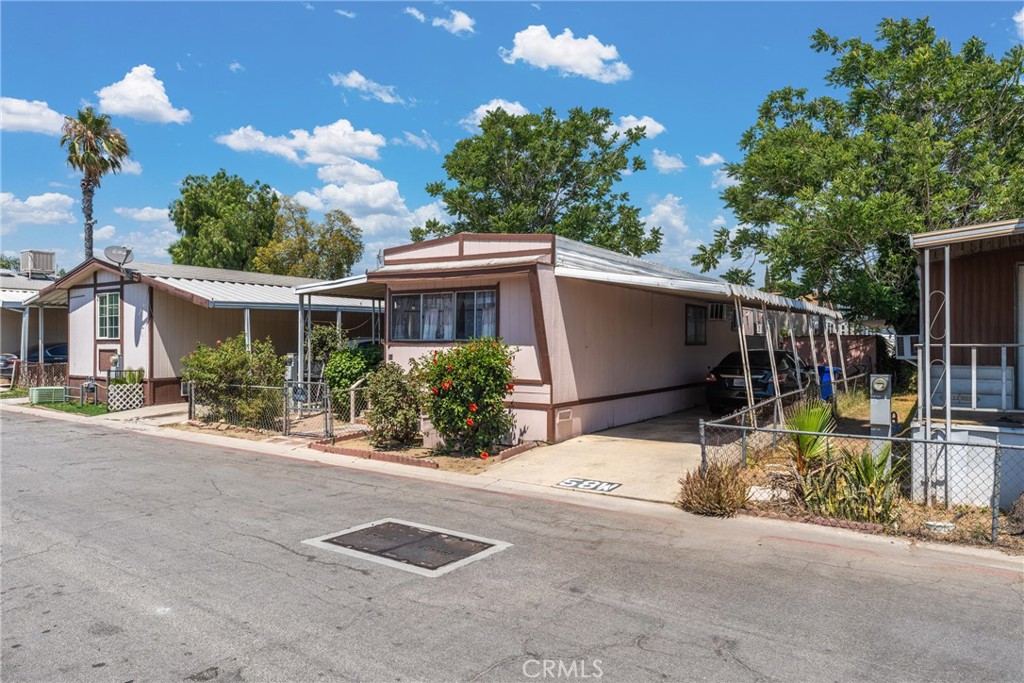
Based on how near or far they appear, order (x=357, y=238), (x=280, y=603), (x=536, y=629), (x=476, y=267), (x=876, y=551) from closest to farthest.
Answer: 1. (x=536, y=629)
2. (x=280, y=603)
3. (x=876, y=551)
4. (x=476, y=267)
5. (x=357, y=238)

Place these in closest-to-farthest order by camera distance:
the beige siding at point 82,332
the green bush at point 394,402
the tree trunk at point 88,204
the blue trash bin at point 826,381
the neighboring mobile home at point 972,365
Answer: the neighboring mobile home at point 972,365
the green bush at point 394,402
the blue trash bin at point 826,381
the beige siding at point 82,332
the tree trunk at point 88,204

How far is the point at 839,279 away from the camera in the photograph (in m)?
21.2

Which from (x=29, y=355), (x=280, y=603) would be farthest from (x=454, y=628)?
(x=29, y=355)

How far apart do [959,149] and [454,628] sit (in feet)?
68.3

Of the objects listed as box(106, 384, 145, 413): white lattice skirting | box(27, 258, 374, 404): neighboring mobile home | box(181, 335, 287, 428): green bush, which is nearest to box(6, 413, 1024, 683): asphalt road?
box(181, 335, 287, 428): green bush

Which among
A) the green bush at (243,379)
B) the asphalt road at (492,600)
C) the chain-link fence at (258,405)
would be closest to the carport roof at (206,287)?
the green bush at (243,379)

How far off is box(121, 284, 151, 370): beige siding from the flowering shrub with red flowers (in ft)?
37.3

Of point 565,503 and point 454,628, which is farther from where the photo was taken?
point 565,503

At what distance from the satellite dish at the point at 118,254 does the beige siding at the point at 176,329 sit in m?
1.20

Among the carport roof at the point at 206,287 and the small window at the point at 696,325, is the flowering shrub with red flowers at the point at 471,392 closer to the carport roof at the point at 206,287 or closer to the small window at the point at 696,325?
the small window at the point at 696,325

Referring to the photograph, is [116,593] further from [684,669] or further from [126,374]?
[126,374]

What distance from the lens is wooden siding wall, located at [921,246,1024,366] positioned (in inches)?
378

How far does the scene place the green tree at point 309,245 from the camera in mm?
33875

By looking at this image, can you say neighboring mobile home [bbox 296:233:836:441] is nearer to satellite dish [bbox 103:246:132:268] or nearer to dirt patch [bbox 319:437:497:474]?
dirt patch [bbox 319:437:497:474]
